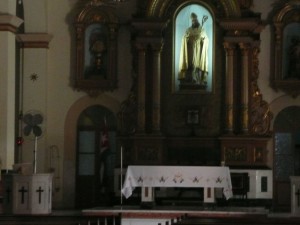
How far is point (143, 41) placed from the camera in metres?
22.4

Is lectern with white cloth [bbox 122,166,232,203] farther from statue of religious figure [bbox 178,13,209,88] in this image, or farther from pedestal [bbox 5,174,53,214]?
statue of religious figure [bbox 178,13,209,88]

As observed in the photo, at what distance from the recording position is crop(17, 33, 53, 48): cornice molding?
75.5ft

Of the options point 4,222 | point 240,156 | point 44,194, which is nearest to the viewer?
point 4,222

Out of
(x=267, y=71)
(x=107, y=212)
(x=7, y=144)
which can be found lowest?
(x=107, y=212)

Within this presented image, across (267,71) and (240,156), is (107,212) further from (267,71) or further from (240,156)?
(267,71)

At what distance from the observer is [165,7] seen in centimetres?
2267

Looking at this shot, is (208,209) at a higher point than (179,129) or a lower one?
lower

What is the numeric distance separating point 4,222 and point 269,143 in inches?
506

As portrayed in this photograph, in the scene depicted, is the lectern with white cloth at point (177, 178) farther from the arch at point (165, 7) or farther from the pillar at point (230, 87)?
the arch at point (165, 7)

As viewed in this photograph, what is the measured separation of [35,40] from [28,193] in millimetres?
6539

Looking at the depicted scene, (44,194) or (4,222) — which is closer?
(4,222)

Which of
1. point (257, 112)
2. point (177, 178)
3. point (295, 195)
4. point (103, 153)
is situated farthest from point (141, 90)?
point (295, 195)

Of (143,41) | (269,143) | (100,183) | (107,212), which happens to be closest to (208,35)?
(143,41)

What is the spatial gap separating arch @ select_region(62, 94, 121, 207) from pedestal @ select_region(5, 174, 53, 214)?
5.32 meters
